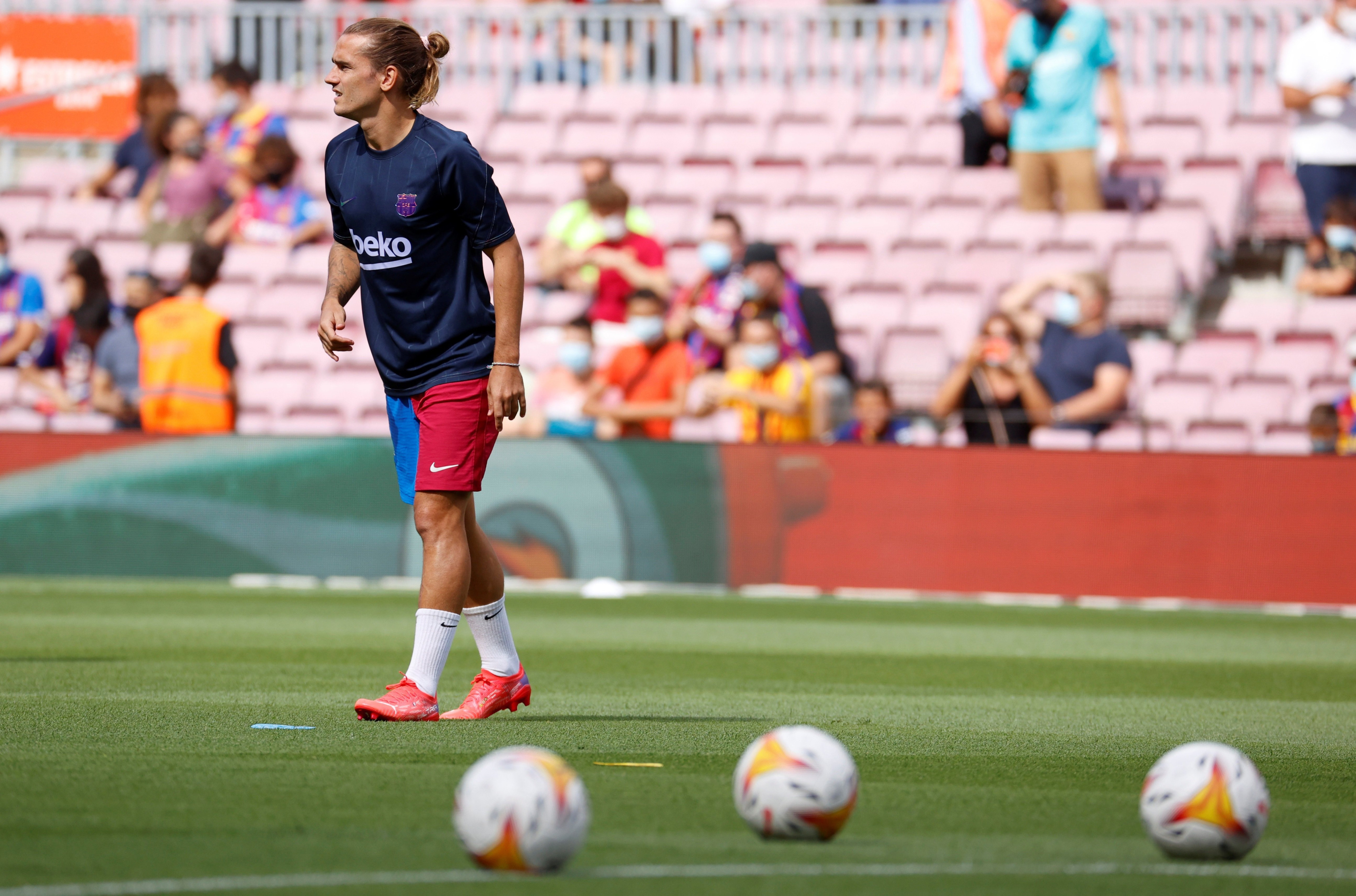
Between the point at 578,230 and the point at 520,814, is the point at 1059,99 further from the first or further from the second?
the point at 520,814

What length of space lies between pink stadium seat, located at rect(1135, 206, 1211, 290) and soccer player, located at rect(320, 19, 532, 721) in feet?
38.1

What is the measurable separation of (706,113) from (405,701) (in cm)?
1467

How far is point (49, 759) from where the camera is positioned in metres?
5.79

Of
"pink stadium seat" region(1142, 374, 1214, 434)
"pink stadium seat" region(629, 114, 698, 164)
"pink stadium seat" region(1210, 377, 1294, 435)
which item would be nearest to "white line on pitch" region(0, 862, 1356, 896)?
"pink stadium seat" region(1210, 377, 1294, 435)

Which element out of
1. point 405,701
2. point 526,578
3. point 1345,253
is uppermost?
point 1345,253

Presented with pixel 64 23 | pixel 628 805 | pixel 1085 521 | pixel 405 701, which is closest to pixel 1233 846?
pixel 628 805

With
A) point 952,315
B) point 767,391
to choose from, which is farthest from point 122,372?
point 952,315

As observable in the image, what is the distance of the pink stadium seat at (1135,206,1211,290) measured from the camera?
17641mm

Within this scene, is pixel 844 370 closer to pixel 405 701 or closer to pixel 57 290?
pixel 57 290

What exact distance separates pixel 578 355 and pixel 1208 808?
11.6 meters

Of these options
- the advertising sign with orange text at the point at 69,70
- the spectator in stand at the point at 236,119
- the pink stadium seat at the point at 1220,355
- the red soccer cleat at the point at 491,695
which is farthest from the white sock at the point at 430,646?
the advertising sign with orange text at the point at 69,70

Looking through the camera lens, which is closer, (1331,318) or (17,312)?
(1331,318)

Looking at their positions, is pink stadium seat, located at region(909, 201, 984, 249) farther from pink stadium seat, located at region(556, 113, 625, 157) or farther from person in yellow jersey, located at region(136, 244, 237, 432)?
person in yellow jersey, located at region(136, 244, 237, 432)

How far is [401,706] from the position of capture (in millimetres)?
6836
